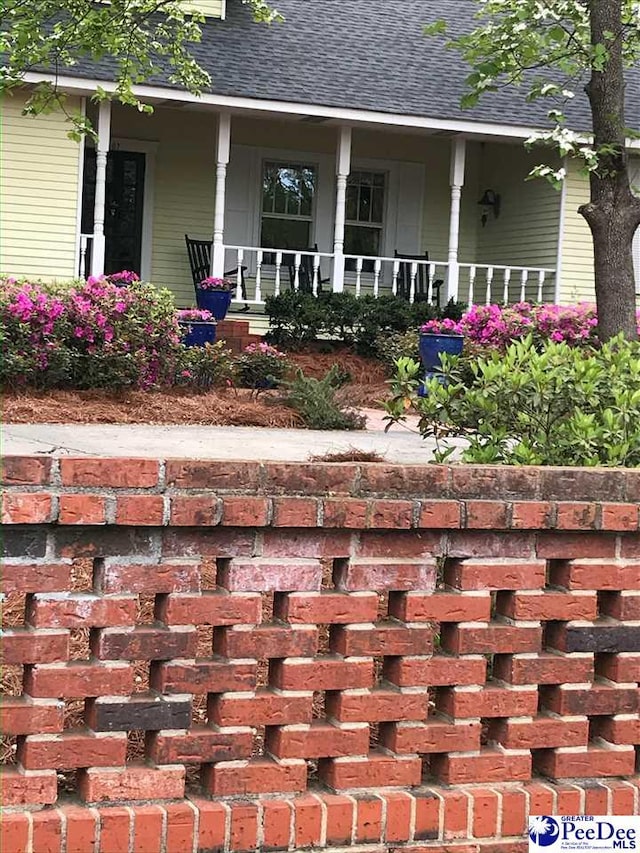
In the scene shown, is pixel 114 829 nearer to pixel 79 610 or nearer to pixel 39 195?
pixel 79 610

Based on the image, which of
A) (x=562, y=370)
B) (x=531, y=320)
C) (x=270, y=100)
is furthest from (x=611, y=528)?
(x=270, y=100)

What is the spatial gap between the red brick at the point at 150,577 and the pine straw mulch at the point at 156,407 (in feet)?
22.1

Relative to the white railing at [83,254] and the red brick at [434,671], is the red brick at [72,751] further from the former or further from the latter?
the white railing at [83,254]

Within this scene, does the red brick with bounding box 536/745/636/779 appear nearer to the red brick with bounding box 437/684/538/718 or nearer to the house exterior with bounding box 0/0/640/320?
the red brick with bounding box 437/684/538/718

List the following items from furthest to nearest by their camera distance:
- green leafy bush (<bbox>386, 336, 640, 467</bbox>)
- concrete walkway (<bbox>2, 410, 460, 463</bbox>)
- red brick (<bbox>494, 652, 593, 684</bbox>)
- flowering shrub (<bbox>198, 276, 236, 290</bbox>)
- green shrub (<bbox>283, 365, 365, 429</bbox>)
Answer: flowering shrub (<bbox>198, 276, 236, 290</bbox>), green shrub (<bbox>283, 365, 365, 429</bbox>), concrete walkway (<bbox>2, 410, 460, 463</bbox>), green leafy bush (<bbox>386, 336, 640, 467</bbox>), red brick (<bbox>494, 652, 593, 684</bbox>)

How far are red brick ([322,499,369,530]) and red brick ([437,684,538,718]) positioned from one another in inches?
21.5

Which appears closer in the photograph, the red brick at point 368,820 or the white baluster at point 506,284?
the red brick at point 368,820

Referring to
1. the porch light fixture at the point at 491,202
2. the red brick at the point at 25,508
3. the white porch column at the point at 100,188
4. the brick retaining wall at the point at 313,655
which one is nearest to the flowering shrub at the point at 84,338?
the white porch column at the point at 100,188

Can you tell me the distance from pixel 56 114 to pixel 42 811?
14.4m

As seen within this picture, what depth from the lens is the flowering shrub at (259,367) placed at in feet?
39.9

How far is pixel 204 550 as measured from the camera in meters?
2.76

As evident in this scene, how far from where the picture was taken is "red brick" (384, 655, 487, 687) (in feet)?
9.72


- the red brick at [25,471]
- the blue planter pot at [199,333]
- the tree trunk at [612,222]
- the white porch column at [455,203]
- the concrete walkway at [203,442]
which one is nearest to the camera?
the red brick at [25,471]

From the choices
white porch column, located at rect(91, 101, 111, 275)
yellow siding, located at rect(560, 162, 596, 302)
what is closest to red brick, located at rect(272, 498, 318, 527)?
white porch column, located at rect(91, 101, 111, 275)
